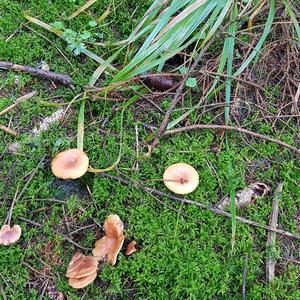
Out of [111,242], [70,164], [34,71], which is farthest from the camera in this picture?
[34,71]

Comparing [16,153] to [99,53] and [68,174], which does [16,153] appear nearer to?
[68,174]

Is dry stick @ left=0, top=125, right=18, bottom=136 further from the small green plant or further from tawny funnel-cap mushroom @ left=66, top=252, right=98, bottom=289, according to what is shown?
tawny funnel-cap mushroom @ left=66, top=252, right=98, bottom=289

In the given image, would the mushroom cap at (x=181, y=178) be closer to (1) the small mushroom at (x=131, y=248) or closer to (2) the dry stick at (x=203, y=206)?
(2) the dry stick at (x=203, y=206)

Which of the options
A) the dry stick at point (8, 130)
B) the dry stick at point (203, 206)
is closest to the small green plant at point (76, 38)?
the dry stick at point (8, 130)

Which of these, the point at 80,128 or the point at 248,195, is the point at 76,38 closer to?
the point at 80,128

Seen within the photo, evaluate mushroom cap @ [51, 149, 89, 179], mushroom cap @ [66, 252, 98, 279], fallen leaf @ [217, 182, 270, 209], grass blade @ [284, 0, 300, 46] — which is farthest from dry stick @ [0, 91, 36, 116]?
grass blade @ [284, 0, 300, 46]

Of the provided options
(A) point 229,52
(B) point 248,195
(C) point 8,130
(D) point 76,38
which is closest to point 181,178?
(B) point 248,195
